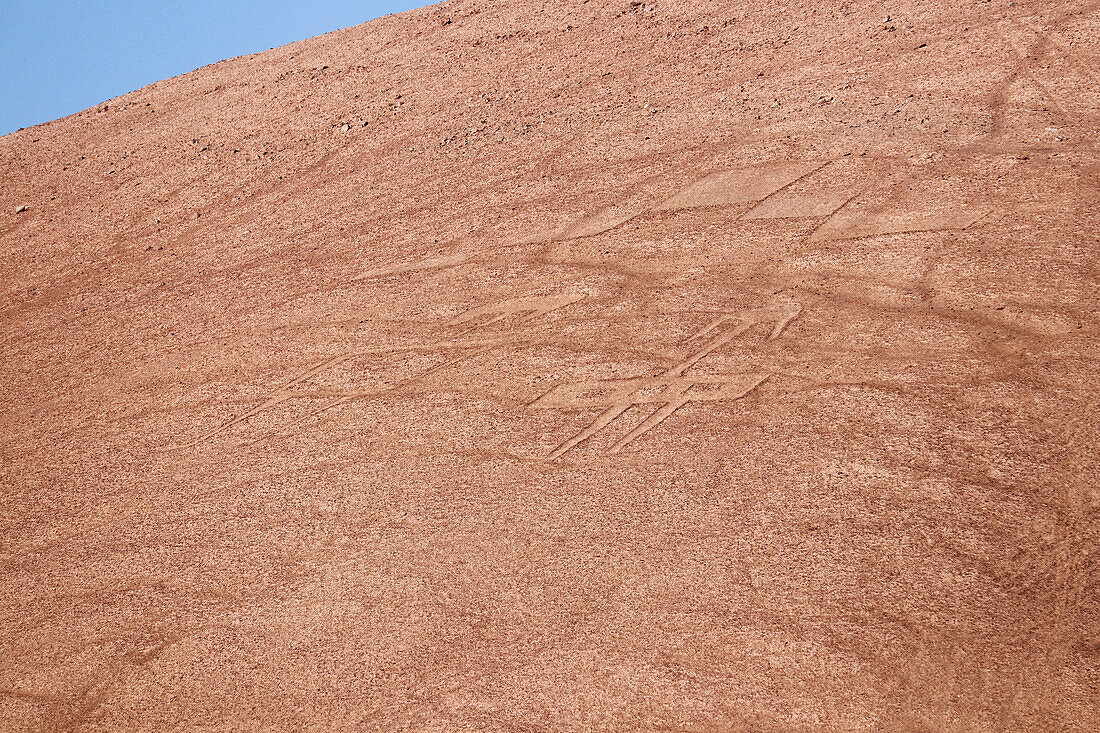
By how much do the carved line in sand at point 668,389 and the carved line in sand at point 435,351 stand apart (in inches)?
28.8

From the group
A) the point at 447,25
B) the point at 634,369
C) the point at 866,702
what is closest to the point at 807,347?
the point at 634,369

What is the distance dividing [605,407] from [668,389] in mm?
338

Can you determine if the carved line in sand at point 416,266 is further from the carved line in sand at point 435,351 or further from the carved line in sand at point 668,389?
the carved line in sand at point 668,389

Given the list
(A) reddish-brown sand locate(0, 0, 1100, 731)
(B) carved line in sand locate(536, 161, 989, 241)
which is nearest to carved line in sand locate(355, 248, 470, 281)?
(A) reddish-brown sand locate(0, 0, 1100, 731)

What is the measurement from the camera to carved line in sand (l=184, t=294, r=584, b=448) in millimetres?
5496

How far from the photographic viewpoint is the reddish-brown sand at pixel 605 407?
360 centimetres

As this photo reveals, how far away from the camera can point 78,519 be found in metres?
5.17

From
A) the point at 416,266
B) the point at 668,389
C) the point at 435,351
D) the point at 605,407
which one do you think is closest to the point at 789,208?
the point at 668,389

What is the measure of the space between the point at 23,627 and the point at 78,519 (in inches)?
29.7

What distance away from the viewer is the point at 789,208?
20.1 ft

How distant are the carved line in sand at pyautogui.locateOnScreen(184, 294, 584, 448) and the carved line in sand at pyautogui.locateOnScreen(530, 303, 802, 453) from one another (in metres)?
0.73

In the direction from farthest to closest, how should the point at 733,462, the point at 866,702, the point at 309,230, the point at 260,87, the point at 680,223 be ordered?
the point at 260,87 < the point at 309,230 < the point at 680,223 < the point at 733,462 < the point at 866,702

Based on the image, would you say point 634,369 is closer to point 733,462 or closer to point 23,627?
point 733,462

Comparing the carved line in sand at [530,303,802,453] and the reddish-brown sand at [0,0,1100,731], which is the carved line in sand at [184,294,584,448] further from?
the carved line in sand at [530,303,802,453]
